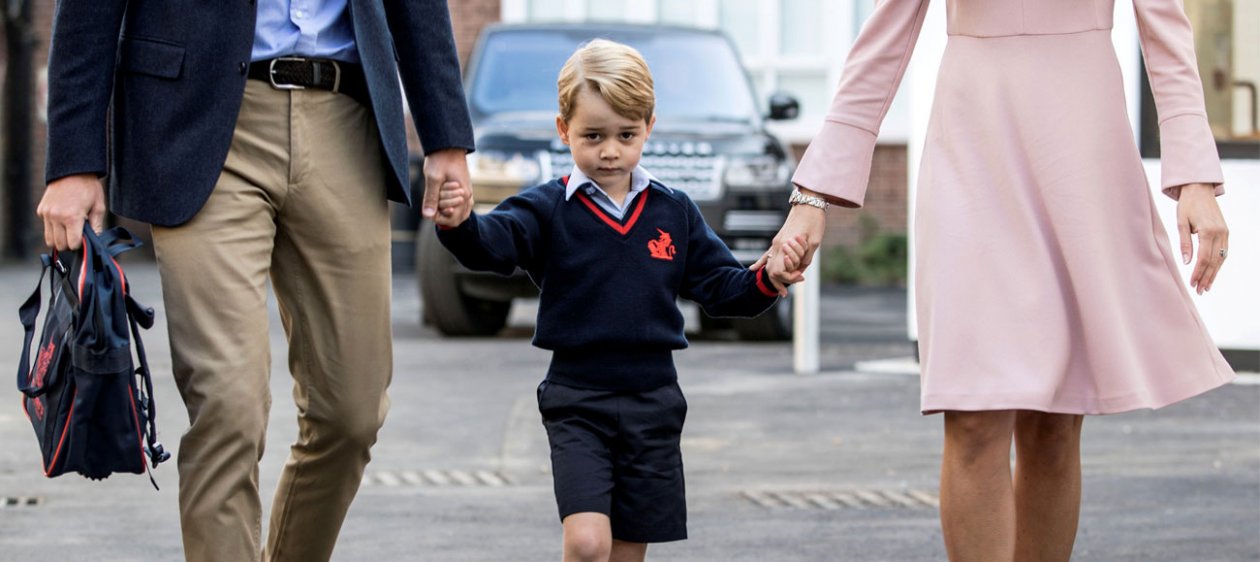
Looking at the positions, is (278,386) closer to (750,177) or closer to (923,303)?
(750,177)

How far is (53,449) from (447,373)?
6.59 meters

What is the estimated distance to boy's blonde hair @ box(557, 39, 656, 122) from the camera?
13.4 ft

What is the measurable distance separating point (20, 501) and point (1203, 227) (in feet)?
13.2

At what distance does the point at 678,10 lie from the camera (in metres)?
22.1

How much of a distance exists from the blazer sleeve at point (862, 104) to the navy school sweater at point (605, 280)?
10.2 inches

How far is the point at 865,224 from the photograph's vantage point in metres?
21.0

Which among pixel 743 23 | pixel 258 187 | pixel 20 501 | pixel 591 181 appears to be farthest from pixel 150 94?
pixel 743 23

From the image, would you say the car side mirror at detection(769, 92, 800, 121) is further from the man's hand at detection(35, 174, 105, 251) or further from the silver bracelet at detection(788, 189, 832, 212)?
the man's hand at detection(35, 174, 105, 251)

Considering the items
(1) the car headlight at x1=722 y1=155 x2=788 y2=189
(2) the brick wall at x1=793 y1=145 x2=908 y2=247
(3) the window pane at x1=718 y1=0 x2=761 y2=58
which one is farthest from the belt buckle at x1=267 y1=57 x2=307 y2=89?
(3) the window pane at x1=718 y1=0 x2=761 y2=58

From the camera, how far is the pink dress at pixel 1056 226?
12.9 ft

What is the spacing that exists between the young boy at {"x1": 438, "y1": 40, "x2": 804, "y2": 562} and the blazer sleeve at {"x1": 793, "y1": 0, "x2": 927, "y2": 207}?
16 cm

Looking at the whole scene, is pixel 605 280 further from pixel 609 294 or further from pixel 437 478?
pixel 437 478

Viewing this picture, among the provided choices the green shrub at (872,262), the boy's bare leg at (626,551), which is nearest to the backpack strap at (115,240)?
the boy's bare leg at (626,551)

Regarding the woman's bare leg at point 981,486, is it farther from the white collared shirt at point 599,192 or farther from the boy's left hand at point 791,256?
the white collared shirt at point 599,192
